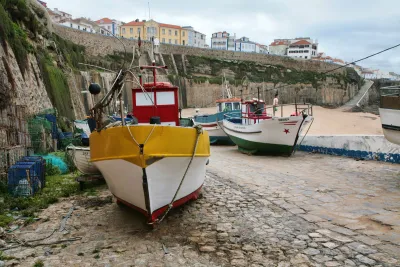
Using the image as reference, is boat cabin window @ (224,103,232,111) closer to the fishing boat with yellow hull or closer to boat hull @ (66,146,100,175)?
boat hull @ (66,146,100,175)

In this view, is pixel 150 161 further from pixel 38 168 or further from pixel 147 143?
pixel 38 168

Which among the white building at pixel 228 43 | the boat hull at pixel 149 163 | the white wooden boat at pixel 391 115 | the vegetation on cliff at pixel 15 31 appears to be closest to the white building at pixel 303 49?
the white building at pixel 228 43

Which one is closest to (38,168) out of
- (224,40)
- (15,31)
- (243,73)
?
(15,31)

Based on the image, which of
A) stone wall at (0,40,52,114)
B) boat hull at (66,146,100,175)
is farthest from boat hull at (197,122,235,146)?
boat hull at (66,146,100,175)

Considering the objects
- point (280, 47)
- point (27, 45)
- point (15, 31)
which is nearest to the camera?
point (15, 31)

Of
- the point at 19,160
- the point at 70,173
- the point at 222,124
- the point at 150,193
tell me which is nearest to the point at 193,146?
the point at 150,193

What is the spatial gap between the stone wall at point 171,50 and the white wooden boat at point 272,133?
25.6 metres

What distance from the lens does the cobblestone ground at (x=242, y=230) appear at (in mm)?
3938

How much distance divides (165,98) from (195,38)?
82.1 meters

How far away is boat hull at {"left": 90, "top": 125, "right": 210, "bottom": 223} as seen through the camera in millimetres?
4594

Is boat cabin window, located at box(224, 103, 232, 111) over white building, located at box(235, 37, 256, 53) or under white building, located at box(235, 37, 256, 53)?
under

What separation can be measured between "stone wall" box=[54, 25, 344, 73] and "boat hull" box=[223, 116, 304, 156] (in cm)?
2590

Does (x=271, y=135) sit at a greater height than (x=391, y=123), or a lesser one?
lesser

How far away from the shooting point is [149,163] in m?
4.54
